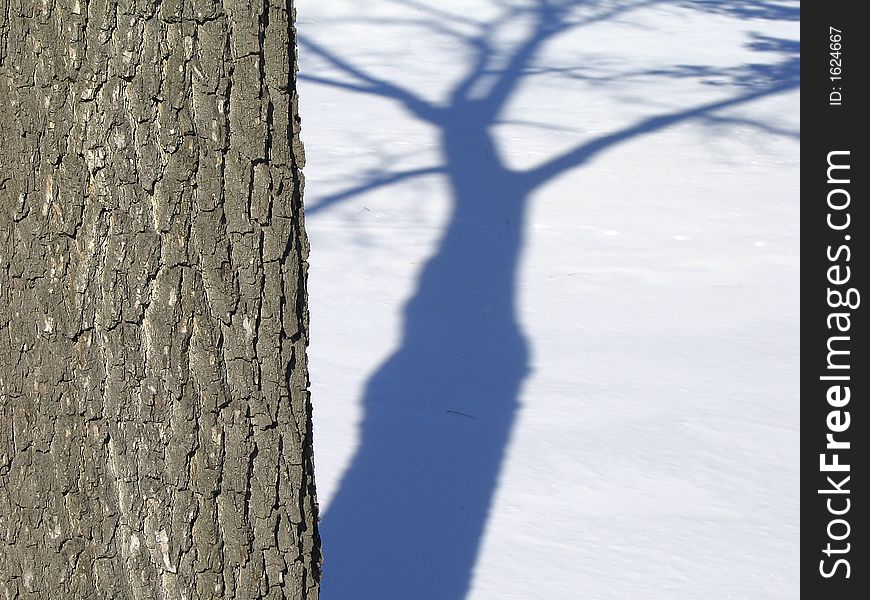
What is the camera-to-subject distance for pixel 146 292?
1.70 metres

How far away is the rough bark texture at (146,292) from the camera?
5.43 ft

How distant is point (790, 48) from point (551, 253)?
4979 mm

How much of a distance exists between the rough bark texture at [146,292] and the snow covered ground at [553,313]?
4.40ft

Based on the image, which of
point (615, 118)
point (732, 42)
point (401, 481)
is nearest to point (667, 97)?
point (615, 118)

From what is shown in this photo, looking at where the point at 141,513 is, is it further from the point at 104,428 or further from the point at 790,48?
the point at 790,48

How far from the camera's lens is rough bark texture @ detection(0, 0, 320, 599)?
1655 millimetres

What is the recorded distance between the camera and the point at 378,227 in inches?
233

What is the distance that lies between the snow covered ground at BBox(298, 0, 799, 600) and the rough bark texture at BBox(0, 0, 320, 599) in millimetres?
1341

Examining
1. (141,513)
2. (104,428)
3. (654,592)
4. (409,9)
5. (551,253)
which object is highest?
(409,9)
